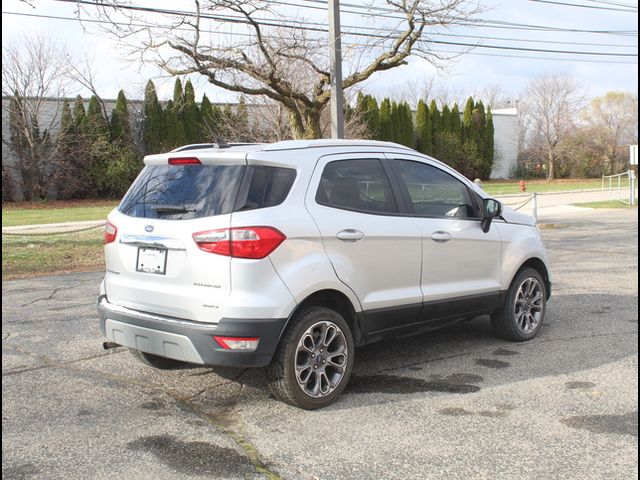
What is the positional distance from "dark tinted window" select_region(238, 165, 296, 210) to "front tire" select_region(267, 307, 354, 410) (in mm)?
781

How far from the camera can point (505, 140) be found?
55.6 m

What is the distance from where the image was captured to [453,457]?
3.73 meters

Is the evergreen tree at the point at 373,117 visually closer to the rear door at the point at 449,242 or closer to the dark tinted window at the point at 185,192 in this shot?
the rear door at the point at 449,242

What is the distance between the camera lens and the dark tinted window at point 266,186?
4293 millimetres

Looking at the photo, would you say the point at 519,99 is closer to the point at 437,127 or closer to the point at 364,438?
the point at 437,127

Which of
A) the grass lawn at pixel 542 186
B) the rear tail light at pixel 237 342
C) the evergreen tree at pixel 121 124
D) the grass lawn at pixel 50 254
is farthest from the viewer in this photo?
the grass lawn at pixel 542 186

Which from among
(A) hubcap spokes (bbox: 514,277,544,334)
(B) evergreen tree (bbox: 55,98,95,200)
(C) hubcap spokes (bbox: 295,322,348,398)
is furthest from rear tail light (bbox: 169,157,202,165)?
(B) evergreen tree (bbox: 55,98,95,200)

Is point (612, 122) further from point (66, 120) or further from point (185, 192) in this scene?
point (185, 192)

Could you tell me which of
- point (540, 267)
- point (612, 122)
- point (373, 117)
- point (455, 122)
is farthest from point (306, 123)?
point (612, 122)

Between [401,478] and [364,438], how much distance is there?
1.82 ft

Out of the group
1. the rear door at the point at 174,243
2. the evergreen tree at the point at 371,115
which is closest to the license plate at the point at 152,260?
the rear door at the point at 174,243

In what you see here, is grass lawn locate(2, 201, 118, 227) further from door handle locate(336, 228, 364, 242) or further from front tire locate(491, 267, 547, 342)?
door handle locate(336, 228, 364, 242)

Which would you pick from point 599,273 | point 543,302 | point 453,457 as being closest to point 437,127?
point 599,273

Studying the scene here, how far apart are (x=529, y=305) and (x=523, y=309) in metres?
0.09
